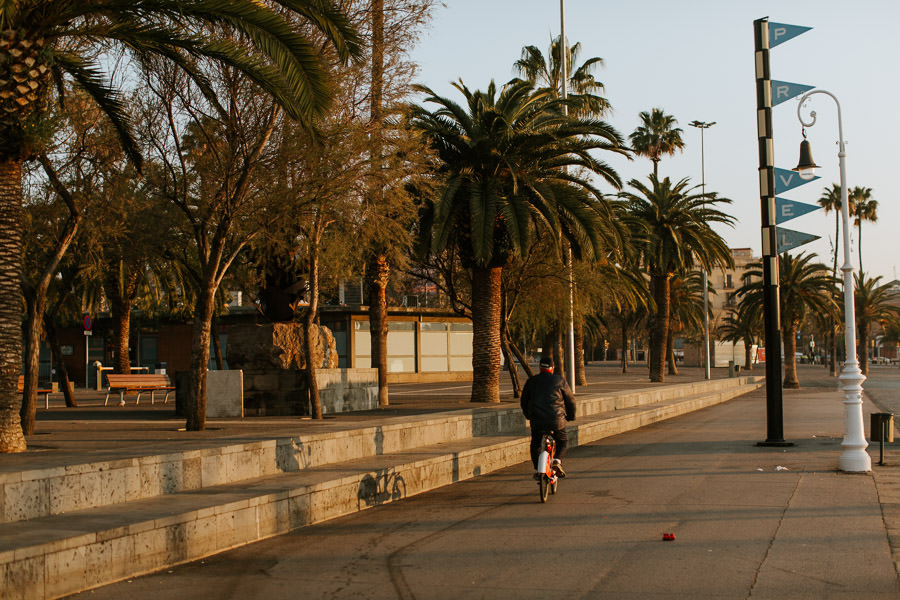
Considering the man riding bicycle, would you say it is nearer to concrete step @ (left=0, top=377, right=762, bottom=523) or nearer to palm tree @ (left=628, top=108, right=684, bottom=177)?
concrete step @ (left=0, top=377, right=762, bottom=523)

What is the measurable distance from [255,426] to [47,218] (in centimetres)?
721

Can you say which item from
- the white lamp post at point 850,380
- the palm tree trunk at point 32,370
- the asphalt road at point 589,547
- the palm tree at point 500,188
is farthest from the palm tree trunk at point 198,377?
the white lamp post at point 850,380

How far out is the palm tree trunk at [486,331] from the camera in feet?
81.8

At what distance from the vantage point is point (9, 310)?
1103cm

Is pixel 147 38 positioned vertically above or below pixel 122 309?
above

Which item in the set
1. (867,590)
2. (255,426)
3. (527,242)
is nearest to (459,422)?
(255,426)

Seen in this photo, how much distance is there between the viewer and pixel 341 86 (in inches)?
669

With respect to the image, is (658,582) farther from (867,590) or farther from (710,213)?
(710,213)

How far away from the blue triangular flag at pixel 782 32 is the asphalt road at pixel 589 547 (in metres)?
8.53

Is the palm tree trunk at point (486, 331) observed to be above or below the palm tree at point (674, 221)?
below

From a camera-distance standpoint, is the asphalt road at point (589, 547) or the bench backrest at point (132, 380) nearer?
the asphalt road at point (589, 547)

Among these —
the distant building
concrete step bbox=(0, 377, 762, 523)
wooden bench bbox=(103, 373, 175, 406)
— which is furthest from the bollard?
the distant building

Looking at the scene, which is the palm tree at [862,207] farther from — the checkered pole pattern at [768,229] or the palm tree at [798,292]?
the checkered pole pattern at [768,229]

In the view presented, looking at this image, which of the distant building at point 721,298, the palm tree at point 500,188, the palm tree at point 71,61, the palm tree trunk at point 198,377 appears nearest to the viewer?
the palm tree at point 71,61
